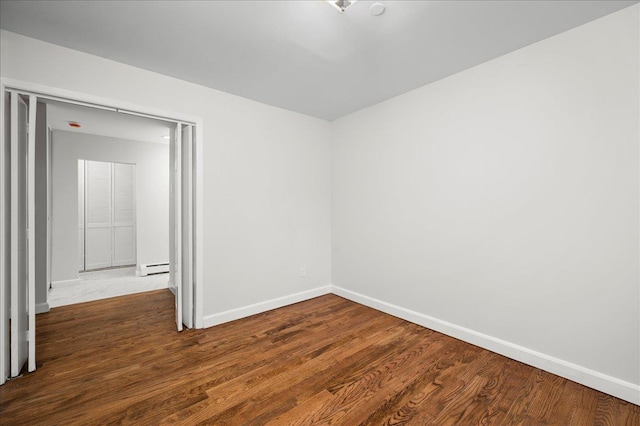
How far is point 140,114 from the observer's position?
2.61 meters

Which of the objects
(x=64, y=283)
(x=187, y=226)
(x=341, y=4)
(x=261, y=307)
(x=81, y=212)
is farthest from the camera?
(x=81, y=212)

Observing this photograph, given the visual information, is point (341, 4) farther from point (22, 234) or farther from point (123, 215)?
point (123, 215)

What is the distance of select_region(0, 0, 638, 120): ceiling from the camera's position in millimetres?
1791

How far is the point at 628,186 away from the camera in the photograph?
70.5 inches

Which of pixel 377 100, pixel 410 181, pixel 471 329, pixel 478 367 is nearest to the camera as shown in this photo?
pixel 478 367

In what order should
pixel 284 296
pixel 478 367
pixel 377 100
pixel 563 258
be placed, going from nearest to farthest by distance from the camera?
pixel 563 258
pixel 478 367
pixel 377 100
pixel 284 296

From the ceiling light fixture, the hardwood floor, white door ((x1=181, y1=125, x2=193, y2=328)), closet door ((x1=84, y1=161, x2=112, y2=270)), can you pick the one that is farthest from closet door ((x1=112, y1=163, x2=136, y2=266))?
the ceiling light fixture

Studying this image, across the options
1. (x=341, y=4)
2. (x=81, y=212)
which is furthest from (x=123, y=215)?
(x=341, y=4)

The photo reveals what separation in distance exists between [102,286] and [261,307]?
3.11 metres

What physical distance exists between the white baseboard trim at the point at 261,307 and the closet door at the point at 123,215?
448 cm

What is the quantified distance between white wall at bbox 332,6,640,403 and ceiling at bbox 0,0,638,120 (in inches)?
12.1

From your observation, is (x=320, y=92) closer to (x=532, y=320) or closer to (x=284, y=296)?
(x=284, y=296)

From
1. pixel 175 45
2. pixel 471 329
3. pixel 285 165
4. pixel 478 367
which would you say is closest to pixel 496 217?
pixel 471 329

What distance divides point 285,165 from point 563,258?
9.79 feet
